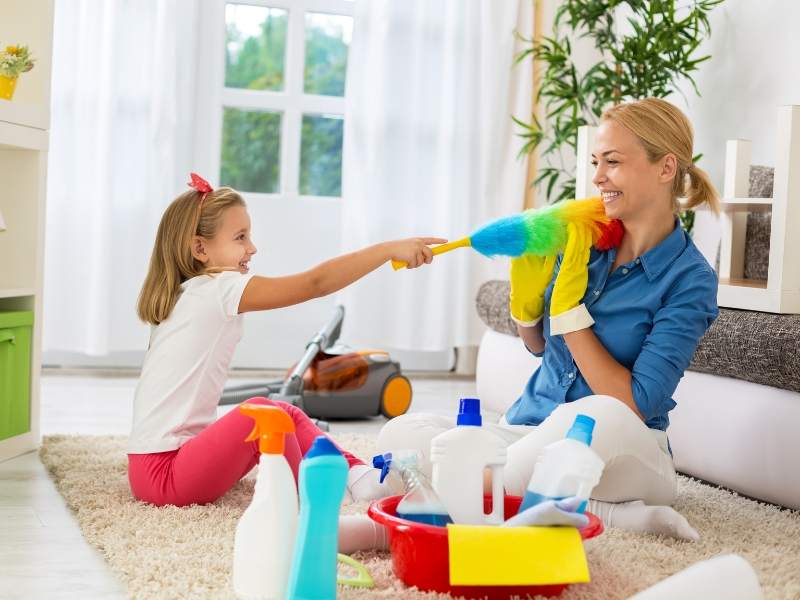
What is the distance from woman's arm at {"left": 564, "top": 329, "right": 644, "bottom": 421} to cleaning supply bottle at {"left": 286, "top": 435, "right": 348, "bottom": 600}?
2.44 feet

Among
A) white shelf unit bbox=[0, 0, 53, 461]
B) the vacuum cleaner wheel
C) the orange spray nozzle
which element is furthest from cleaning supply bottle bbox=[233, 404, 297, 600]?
the vacuum cleaner wheel

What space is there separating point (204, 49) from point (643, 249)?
2730 mm

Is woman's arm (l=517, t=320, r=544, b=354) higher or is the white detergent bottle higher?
woman's arm (l=517, t=320, r=544, b=354)

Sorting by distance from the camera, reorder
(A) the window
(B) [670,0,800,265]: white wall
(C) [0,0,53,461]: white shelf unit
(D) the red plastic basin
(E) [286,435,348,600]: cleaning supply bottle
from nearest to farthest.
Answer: (E) [286,435,348,600]: cleaning supply bottle < (D) the red plastic basin < (C) [0,0,53,461]: white shelf unit < (B) [670,0,800,265]: white wall < (A) the window

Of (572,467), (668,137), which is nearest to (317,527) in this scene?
(572,467)

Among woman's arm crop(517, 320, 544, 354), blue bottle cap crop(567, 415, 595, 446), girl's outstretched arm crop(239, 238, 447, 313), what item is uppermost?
girl's outstretched arm crop(239, 238, 447, 313)

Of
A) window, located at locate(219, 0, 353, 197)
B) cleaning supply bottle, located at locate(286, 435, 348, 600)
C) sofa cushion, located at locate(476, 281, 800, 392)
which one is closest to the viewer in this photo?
cleaning supply bottle, located at locate(286, 435, 348, 600)

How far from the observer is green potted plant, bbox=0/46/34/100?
239 centimetres

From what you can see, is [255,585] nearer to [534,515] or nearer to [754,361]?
[534,515]

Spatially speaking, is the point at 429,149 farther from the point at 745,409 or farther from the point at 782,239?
the point at 745,409

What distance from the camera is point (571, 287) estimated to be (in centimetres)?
193

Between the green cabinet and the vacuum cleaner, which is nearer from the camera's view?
the green cabinet

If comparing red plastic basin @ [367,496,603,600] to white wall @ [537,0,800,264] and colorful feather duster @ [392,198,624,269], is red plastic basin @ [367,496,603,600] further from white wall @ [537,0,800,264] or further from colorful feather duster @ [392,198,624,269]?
white wall @ [537,0,800,264]

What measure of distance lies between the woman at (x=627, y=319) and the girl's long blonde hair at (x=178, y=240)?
532 millimetres
